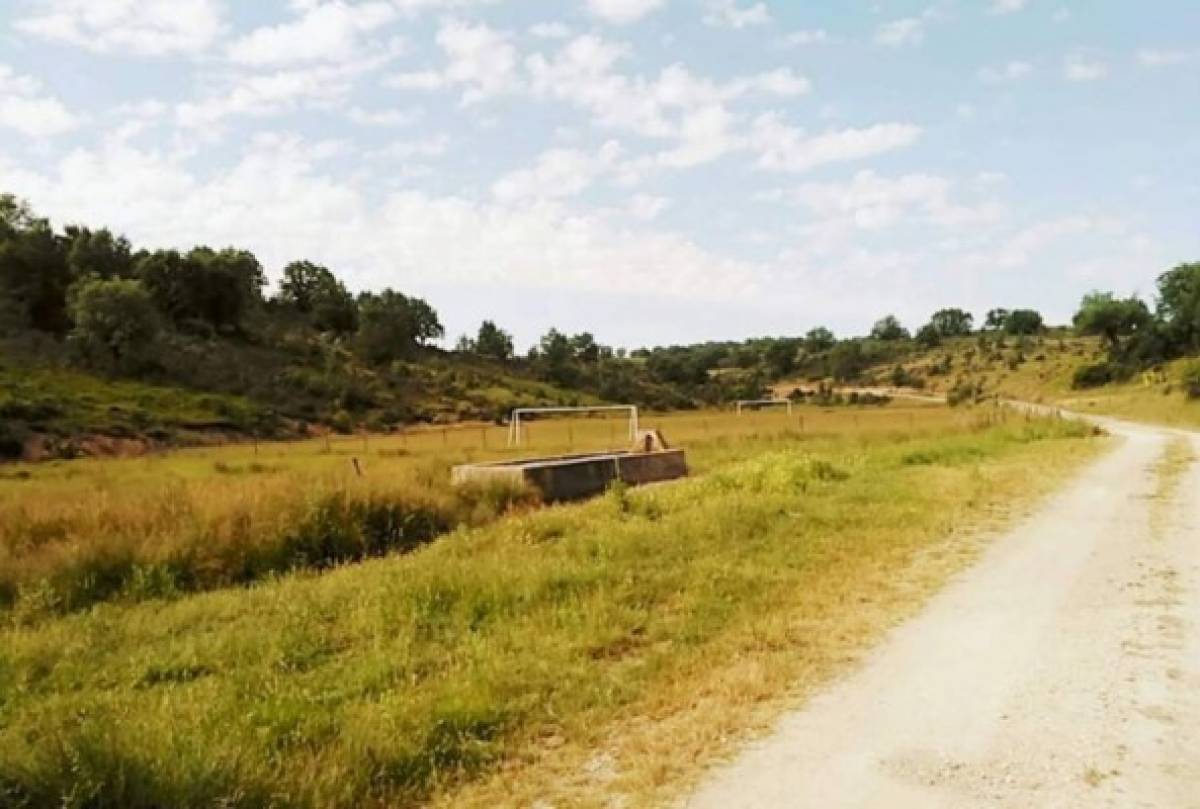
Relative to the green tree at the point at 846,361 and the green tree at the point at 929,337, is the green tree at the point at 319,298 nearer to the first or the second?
the green tree at the point at 846,361

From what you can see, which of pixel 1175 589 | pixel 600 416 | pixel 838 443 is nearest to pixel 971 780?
pixel 1175 589

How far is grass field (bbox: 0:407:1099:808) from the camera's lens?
5414 mm

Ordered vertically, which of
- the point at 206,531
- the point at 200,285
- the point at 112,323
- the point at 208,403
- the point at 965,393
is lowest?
the point at 965,393

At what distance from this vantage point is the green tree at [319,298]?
115812 mm

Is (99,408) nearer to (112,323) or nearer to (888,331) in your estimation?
(112,323)

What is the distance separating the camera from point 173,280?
94.1 metres

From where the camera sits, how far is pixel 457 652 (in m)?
7.98

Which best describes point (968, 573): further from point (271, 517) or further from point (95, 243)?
point (95, 243)

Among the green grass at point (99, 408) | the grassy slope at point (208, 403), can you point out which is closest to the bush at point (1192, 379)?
the grassy slope at point (208, 403)

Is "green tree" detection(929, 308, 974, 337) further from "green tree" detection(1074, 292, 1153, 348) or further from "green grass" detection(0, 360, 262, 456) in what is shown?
"green grass" detection(0, 360, 262, 456)

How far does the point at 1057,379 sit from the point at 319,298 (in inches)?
3150

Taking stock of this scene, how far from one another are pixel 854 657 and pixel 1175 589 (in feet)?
15.1

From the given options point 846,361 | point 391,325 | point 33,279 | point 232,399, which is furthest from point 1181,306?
point 33,279

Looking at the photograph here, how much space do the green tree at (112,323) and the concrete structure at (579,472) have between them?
59.6 m
